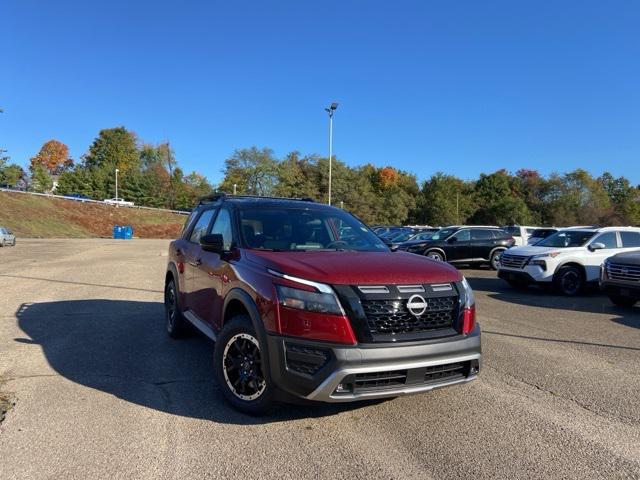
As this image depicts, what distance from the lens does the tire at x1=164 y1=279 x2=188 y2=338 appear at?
6406 mm

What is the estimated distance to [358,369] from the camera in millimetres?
3408

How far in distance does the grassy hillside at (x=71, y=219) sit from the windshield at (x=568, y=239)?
46.2m

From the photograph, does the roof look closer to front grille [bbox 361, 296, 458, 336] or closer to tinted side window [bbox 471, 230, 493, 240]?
front grille [bbox 361, 296, 458, 336]

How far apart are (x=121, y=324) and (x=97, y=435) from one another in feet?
13.7

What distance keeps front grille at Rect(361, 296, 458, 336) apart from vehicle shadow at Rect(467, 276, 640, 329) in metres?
6.23

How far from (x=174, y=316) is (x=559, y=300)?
873 cm

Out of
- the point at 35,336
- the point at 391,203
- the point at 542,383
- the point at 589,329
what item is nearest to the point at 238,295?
the point at 542,383

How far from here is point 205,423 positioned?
3.94 metres

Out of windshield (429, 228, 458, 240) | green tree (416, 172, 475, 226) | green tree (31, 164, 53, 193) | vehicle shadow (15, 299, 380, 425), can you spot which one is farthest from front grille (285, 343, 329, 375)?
green tree (31, 164, 53, 193)

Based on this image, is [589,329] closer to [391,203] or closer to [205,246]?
[205,246]

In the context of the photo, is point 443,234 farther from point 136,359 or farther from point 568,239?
point 136,359

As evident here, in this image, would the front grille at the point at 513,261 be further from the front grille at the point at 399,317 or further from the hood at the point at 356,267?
the front grille at the point at 399,317

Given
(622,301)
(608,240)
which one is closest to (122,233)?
(608,240)

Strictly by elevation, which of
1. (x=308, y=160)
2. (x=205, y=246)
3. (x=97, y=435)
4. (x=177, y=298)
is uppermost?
(x=308, y=160)
